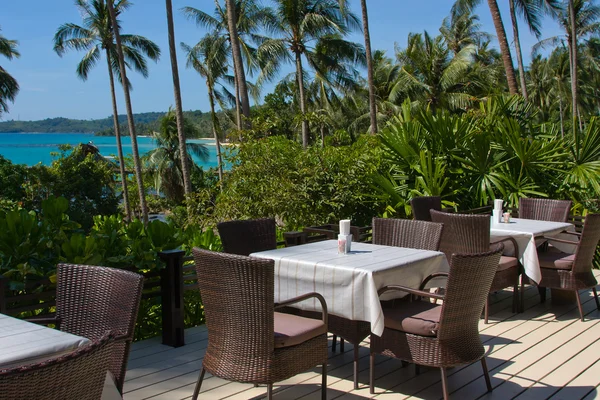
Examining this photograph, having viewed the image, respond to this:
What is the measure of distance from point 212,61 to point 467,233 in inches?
1240

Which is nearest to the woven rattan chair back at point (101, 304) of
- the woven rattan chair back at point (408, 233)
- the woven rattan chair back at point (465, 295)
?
the woven rattan chair back at point (465, 295)

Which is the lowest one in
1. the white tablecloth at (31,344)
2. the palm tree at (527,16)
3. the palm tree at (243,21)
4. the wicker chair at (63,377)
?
the white tablecloth at (31,344)

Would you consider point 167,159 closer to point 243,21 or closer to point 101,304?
point 243,21

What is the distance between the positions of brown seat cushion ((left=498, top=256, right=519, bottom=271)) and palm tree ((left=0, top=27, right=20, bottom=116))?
32.7 metres

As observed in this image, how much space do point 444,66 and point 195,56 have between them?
51.3ft

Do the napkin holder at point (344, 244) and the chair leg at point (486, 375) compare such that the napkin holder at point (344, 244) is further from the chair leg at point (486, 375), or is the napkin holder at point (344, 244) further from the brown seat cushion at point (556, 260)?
the brown seat cushion at point (556, 260)

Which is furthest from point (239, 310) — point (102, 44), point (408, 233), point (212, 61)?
point (212, 61)

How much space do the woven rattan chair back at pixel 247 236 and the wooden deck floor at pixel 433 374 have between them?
2.63 ft

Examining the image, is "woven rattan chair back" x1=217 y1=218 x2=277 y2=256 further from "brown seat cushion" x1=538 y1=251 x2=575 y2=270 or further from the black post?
"brown seat cushion" x1=538 y1=251 x2=575 y2=270

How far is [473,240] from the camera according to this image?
485 centimetres

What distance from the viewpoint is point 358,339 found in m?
3.68

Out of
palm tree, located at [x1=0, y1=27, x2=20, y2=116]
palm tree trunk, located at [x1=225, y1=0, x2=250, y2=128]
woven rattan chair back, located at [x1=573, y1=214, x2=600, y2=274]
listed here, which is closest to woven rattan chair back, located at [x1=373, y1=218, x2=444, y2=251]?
woven rattan chair back, located at [x1=573, y1=214, x2=600, y2=274]

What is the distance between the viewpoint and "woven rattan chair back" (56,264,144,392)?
2.49m

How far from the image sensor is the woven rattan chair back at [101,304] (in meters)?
2.49
